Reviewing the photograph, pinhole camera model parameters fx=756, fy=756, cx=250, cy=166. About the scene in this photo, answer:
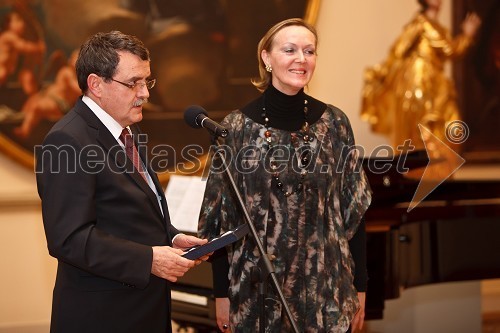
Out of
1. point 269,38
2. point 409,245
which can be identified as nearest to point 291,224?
point 269,38

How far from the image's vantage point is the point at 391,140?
6602 millimetres

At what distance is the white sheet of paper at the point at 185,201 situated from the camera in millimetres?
4324

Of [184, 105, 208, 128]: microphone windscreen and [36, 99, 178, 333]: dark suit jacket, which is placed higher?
[184, 105, 208, 128]: microphone windscreen

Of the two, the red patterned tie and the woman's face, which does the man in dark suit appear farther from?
the woman's face

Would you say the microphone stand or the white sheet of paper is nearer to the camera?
the microphone stand

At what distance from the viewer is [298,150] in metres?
2.91

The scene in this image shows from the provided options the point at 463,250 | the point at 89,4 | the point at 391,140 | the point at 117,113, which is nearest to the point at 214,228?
the point at 117,113

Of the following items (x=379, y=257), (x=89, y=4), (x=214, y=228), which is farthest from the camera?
(x=89, y=4)

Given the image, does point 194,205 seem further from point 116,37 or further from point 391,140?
Result: point 391,140

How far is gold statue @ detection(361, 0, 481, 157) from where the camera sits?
6367 mm

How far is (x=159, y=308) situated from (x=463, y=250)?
A: 9.08 feet

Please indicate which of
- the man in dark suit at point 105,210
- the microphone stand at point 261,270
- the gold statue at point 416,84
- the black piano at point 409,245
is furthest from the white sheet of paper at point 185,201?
the gold statue at point 416,84
